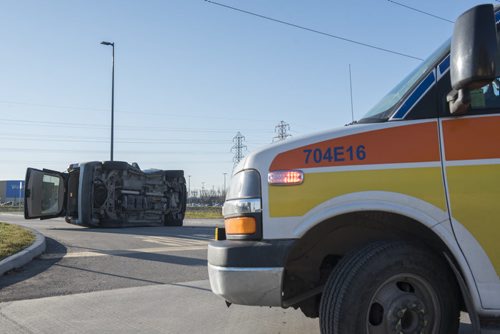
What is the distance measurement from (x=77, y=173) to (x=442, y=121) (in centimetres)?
1683

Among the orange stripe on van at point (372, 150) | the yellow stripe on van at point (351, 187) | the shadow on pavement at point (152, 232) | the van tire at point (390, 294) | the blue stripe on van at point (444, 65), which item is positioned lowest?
the shadow on pavement at point (152, 232)

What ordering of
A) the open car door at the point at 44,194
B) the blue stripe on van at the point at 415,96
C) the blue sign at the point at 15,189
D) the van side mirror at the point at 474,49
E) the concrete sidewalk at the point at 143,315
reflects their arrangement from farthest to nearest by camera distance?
the blue sign at the point at 15,189
the open car door at the point at 44,194
the concrete sidewalk at the point at 143,315
the blue stripe on van at the point at 415,96
the van side mirror at the point at 474,49

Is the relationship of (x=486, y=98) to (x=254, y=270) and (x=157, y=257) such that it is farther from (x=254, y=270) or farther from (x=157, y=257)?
(x=157, y=257)

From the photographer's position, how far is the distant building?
8000cm

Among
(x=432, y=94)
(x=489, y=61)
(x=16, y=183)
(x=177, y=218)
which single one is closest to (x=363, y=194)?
(x=432, y=94)

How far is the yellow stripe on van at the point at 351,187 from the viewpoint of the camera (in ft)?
9.96

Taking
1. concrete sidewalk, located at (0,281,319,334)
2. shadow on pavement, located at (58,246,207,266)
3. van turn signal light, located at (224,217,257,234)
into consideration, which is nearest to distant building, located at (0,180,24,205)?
shadow on pavement, located at (58,246,207,266)

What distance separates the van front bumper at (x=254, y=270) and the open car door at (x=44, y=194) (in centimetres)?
1458

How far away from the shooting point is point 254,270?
10.0 feet

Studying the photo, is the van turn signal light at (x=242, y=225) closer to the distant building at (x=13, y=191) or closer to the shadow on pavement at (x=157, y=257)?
the shadow on pavement at (x=157, y=257)

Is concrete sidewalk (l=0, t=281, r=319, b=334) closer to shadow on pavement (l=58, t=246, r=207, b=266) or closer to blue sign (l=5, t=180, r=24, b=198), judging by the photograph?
shadow on pavement (l=58, t=246, r=207, b=266)

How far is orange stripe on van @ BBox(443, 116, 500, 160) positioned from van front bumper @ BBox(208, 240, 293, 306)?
47.5 inches

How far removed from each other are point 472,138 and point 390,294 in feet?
3.67

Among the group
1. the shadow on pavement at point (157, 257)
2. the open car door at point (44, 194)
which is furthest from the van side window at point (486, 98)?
the open car door at point (44, 194)
